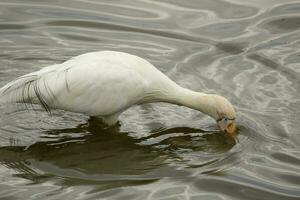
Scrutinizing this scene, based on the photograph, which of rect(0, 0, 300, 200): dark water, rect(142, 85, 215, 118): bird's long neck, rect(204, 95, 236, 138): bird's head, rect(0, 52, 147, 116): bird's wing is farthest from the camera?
rect(142, 85, 215, 118): bird's long neck

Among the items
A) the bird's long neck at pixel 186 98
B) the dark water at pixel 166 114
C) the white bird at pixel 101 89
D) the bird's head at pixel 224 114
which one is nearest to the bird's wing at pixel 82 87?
the white bird at pixel 101 89

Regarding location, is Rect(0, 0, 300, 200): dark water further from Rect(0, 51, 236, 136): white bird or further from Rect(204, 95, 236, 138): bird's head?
Rect(0, 51, 236, 136): white bird

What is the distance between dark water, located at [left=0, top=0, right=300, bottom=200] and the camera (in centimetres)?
762

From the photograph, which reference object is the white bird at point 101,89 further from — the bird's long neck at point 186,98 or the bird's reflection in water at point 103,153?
the bird's reflection in water at point 103,153

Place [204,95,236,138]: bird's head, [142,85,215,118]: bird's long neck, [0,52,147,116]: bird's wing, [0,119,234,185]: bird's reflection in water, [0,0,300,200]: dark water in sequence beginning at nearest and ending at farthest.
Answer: [0,0,300,200]: dark water < [0,119,234,185]: bird's reflection in water < [0,52,147,116]: bird's wing < [204,95,236,138]: bird's head < [142,85,215,118]: bird's long neck

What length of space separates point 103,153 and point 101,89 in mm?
674

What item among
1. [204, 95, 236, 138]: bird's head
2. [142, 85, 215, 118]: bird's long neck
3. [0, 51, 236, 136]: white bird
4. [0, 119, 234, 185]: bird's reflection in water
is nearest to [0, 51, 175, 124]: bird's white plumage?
[0, 51, 236, 136]: white bird

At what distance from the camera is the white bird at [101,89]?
27.0 ft

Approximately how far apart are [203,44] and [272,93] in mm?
1853

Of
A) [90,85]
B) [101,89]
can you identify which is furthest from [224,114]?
[90,85]

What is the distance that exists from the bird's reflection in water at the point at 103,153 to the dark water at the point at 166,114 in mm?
11

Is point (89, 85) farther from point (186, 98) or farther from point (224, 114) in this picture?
point (224, 114)

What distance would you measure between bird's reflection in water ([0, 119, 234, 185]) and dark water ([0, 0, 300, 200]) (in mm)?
11

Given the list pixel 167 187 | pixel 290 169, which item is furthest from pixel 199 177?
pixel 290 169
